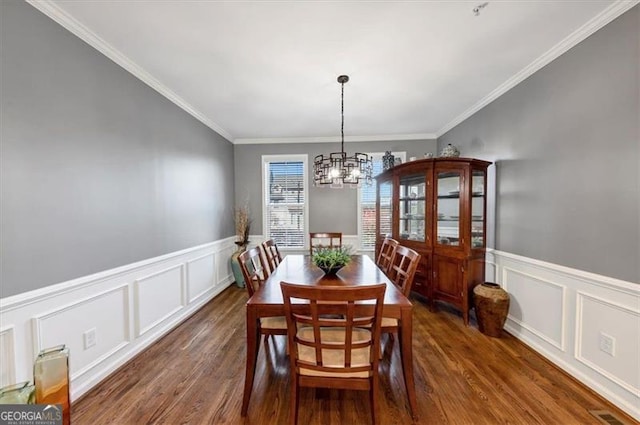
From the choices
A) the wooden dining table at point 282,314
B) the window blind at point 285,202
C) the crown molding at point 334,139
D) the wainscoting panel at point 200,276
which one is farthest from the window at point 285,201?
the wooden dining table at point 282,314

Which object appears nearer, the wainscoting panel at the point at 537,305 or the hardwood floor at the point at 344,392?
the hardwood floor at the point at 344,392

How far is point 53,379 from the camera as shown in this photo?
0.68 m

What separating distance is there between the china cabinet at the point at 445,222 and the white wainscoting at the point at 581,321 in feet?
1.38

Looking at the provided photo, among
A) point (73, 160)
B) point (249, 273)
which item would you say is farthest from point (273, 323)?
point (73, 160)

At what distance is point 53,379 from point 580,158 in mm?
3162

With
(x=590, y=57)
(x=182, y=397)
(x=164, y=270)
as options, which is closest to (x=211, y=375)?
(x=182, y=397)

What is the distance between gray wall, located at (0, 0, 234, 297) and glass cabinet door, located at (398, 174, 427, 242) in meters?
3.01

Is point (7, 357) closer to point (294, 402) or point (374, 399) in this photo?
point (294, 402)

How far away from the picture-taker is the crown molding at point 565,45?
166cm

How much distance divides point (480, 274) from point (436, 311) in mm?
715

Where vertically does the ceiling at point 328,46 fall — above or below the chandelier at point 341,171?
above

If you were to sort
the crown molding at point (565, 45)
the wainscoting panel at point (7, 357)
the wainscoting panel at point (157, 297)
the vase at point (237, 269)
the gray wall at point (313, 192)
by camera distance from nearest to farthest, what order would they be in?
the wainscoting panel at point (7, 357) < the crown molding at point (565, 45) < the wainscoting panel at point (157, 297) < the vase at point (237, 269) < the gray wall at point (313, 192)

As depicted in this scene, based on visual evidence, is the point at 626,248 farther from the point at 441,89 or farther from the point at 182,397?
the point at 182,397

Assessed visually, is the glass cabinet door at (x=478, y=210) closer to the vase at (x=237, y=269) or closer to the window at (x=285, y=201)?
the window at (x=285, y=201)
